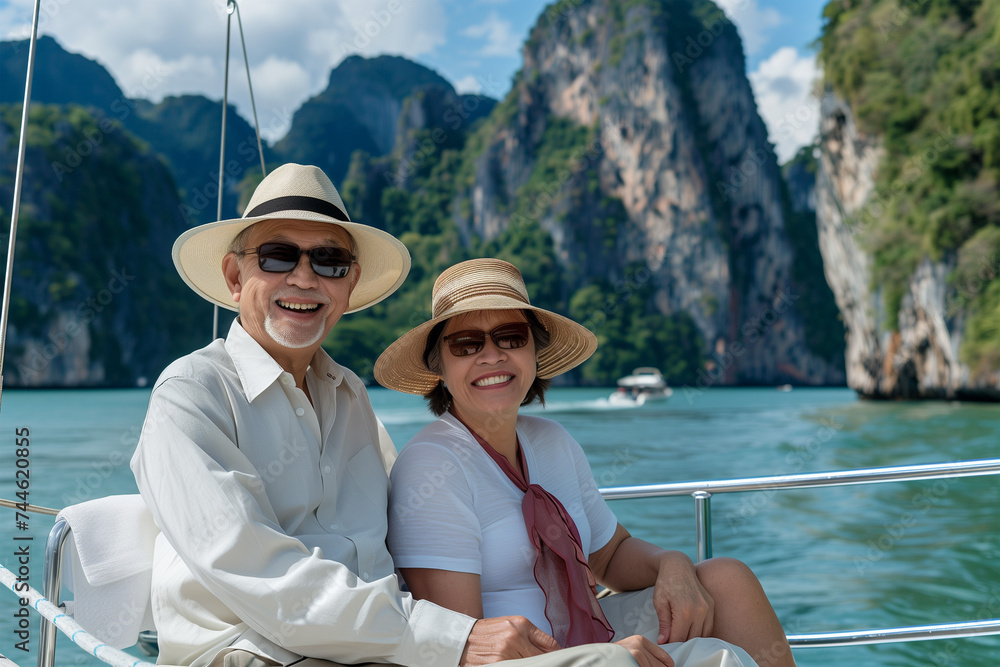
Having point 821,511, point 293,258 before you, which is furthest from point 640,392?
point 293,258

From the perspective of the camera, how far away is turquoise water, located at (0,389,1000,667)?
20.6ft

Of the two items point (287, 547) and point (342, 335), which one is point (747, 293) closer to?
point (342, 335)

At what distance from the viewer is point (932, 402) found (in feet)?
85.6

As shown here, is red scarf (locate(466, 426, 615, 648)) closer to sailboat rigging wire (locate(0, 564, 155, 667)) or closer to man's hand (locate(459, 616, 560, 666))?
man's hand (locate(459, 616, 560, 666))

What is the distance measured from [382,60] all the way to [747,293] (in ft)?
217

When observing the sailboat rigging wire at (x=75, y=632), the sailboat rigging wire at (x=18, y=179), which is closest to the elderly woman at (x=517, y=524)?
the sailboat rigging wire at (x=75, y=632)

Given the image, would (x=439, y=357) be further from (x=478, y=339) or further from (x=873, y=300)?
(x=873, y=300)

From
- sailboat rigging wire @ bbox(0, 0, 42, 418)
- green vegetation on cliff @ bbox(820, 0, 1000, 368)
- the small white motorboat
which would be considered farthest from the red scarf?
the small white motorboat

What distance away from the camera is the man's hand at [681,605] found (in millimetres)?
1505

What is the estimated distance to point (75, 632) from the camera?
1214 mm

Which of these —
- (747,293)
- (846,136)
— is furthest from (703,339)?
(846,136)

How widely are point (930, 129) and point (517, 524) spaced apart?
27.1 m

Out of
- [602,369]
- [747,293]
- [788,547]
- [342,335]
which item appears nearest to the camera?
[788,547]

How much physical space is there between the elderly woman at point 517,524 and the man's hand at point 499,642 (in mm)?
156
